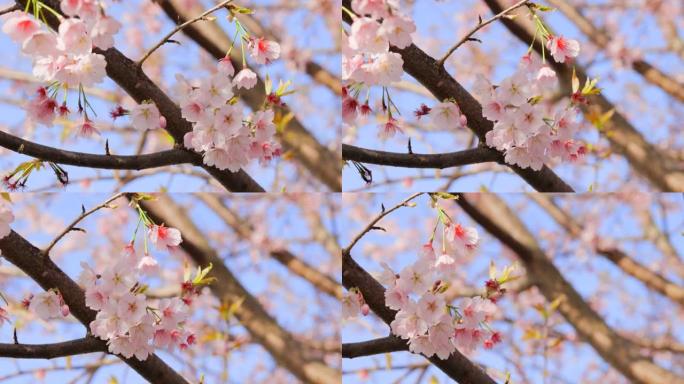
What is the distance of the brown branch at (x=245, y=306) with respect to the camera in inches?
68.4

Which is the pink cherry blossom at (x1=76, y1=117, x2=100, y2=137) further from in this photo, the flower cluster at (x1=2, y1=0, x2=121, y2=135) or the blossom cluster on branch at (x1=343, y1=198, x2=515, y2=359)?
the blossom cluster on branch at (x1=343, y1=198, x2=515, y2=359)

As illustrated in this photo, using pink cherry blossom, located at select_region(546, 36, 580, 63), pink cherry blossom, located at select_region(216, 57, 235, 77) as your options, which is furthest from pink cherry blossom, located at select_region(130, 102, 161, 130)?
pink cherry blossom, located at select_region(546, 36, 580, 63)

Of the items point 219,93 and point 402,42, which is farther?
point 219,93

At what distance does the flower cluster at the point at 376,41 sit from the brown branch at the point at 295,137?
49 centimetres

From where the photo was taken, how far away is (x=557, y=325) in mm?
2162

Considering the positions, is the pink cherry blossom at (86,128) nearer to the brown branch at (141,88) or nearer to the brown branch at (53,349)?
the brown branch at (141,88)

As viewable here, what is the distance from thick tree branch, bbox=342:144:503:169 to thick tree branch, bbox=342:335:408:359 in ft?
1.08

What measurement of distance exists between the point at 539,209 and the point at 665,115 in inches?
31.1

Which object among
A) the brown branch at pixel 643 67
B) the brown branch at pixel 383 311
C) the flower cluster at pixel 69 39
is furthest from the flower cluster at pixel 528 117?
the brown branch at pixel 643 67

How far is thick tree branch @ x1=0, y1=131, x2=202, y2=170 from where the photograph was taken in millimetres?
1262

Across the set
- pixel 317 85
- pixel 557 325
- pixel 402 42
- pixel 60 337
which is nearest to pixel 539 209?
pixel 557 325

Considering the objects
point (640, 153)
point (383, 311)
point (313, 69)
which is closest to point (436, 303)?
point (383, 311)

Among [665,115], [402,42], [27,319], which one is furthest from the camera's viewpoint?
[665,115]

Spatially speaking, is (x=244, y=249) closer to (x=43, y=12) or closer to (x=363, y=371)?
(x=363, y=371)
